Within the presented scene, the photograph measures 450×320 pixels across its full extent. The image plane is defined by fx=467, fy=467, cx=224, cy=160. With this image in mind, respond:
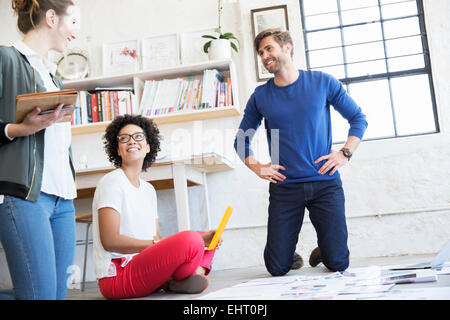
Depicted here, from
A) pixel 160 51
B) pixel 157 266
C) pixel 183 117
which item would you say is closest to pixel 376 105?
pixel 183 117

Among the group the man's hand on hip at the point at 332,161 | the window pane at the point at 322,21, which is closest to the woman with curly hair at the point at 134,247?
the man's hand on hip at the point at 332,161

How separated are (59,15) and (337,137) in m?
2.47

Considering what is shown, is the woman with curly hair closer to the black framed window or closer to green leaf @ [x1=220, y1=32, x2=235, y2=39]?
green leaf @ [x1=220, y1=32, x2=235, y2=39]

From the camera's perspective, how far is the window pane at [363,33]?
3.51m

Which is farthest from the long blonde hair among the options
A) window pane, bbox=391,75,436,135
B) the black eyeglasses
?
window pane, bbox=391,75,436,135

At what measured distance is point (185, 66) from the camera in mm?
3373

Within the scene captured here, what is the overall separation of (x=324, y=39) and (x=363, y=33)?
11.5 inches

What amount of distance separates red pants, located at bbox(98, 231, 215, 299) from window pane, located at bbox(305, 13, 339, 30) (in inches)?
89.6

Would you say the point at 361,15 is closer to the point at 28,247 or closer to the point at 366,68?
the point at 366,68

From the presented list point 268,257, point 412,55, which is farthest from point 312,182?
point 412,55

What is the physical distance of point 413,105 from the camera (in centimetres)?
338

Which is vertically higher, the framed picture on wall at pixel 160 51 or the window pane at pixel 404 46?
the framed picture on wall at pixel 160 51

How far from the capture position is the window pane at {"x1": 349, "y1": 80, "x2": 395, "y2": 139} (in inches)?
134

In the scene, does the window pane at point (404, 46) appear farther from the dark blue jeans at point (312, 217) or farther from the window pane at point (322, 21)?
the dark blue jeans at point (312, 217)
